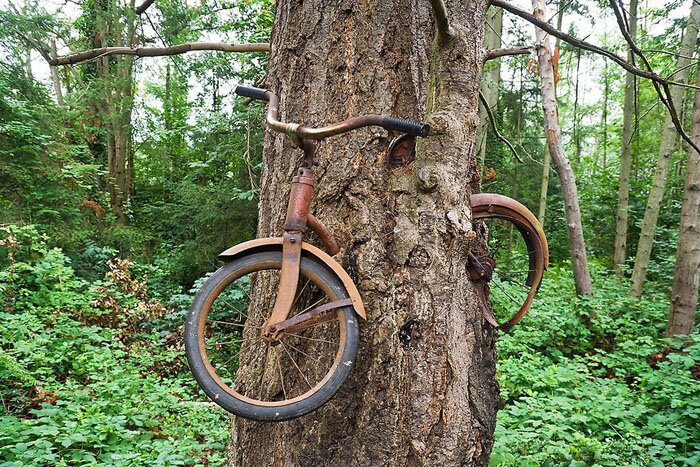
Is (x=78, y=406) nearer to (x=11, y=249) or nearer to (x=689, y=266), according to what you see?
(x=11, y=249)

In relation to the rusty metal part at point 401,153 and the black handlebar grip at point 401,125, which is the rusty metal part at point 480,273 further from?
the black handlebar grip at point 401,125

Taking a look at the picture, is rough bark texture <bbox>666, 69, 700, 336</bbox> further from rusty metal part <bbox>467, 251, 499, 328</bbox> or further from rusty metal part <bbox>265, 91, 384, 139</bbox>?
rusty metal part <bbox>265, 91, 384, 139</bbox>

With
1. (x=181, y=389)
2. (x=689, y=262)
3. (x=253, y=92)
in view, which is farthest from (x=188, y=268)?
(x=689, y=262)

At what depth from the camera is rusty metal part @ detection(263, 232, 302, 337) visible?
130 centimetres

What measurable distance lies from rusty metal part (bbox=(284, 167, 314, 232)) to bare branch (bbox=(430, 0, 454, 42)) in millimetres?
626

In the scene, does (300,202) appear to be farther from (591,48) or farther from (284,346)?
(591,48)

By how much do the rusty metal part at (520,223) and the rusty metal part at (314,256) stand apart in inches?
20.9

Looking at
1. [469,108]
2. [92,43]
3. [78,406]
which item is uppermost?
[92,43]

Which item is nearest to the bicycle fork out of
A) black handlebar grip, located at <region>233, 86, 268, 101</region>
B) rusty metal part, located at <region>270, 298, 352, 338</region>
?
rusty metal part, located at <region>270, 298, 352, 338</region>

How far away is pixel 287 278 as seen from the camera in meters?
1.30

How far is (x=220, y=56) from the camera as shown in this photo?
7129 millimetres

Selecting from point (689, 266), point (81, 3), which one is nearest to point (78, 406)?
point (689, 266)

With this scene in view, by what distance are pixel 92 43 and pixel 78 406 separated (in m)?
11.7

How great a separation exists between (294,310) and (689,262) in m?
6.06
